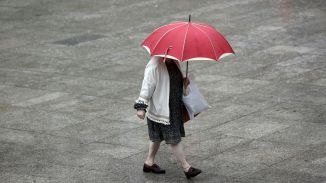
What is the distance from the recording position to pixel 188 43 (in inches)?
322

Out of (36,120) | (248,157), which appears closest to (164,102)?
(248,157)

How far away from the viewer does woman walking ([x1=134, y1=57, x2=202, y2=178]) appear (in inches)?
334

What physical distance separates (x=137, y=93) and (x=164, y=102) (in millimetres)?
3758

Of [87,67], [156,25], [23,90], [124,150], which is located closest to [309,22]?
[156,25]

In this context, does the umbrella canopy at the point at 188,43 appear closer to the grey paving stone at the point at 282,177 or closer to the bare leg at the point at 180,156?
the bare leg at the point at 180,156

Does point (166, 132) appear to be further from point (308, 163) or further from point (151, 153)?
point (308, 163)

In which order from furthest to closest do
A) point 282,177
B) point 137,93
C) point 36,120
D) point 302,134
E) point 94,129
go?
point 137,93 < point 36,120 < point 94,129 < point 302,134 < point 282,177

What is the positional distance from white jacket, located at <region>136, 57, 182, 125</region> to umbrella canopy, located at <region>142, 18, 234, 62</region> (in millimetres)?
265

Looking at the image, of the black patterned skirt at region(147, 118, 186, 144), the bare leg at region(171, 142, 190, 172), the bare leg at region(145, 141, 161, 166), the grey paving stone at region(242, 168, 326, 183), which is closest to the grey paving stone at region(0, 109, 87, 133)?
the bare leg at region(145, 141, 161, 166)

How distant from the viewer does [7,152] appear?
977 centimetres

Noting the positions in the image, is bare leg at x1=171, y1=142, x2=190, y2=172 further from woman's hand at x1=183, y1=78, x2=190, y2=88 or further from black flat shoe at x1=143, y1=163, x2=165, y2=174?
woman's hand at x1=183, y1=78, x2=190, y2=88

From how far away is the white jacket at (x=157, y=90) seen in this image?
8469mm

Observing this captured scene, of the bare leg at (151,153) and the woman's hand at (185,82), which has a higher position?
the woman's hand at (185,82)

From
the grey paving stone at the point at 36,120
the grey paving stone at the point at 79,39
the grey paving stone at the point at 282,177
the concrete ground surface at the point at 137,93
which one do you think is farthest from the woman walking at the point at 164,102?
the grey paving stone at the point at 79,39
